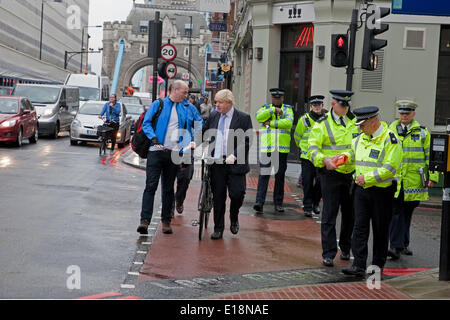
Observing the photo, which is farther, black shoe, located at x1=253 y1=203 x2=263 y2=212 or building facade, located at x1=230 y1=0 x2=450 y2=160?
building facade, located at x1=230 y1=0 x2=450 y2=160

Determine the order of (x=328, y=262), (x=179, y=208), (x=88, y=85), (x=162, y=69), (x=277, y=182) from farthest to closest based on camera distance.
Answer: (x=88, y=85) → (x=162, y=69) → (x=277, y=182) → (x=179, y=208) → (x=328, y=262)

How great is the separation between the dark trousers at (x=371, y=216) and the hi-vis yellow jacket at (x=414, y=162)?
4.34 feet

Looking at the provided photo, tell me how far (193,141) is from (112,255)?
7.22 feet

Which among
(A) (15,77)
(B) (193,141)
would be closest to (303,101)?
(B) (193,141)

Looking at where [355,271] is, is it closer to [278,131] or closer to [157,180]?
[157,180]

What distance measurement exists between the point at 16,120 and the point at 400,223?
13.9 meters

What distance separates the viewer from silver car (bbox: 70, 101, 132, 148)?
73.3 ft

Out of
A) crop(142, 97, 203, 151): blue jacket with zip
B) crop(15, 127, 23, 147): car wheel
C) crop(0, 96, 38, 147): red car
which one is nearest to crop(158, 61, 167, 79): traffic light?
crop(0, 96, 38, 147): red car

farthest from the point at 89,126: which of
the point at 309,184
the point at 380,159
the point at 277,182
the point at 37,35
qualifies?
the point at 37,35

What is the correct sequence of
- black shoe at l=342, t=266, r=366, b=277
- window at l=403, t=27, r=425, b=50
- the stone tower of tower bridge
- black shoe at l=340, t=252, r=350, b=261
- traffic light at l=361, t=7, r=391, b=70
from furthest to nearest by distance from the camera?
the stone tower of tower bridge < window at l=403, t=27, r=425, b=50 < traffic light at l=361, t=7, r=391, b=70 < black shoe at l=340, t=252, r=350, b=261 < black shoe at l=342, t=266, r=366, b=277

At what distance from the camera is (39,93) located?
25906 millimetres

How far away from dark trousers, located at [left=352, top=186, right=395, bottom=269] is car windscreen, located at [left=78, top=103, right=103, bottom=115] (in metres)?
17.4

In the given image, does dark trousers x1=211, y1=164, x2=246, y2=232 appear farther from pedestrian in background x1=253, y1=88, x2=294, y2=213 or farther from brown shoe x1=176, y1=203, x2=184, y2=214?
pedestrian in background x1=253, y1=88, x2=294, y2=213

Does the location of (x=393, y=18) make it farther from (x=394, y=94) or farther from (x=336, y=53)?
(x=336, y=53)
